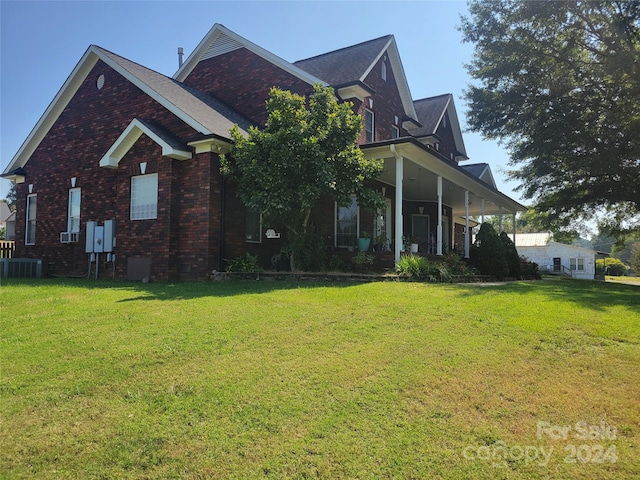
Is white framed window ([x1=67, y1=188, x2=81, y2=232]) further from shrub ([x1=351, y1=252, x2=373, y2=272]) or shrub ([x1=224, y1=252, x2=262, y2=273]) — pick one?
shrub ([x1=351, y1=252, x2=373, y2=272])

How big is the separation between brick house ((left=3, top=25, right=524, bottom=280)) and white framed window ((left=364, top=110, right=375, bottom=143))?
5 centimetres

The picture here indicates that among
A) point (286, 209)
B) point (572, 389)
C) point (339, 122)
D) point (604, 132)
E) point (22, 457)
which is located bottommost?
point (22, 457)

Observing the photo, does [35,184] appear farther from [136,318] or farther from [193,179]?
[136,318]

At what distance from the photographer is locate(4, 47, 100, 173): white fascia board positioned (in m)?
15.2

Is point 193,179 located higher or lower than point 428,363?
higher

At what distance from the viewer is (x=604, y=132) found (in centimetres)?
1788

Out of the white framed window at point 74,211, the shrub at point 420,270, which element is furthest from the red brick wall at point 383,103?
the white framed window at point 74,211

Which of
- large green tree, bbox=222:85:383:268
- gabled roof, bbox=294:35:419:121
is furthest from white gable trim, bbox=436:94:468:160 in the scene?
large green tree, bbox=222:85:383:268

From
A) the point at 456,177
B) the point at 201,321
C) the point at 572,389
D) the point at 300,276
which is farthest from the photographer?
the point at 456,177

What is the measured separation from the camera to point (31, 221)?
16.4 meters

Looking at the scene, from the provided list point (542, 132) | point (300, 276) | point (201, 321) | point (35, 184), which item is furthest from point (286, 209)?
point (542, 132)

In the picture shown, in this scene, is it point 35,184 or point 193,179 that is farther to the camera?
point 35,184

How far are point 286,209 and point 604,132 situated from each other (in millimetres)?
14233

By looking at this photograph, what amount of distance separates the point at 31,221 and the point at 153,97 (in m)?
7.20
